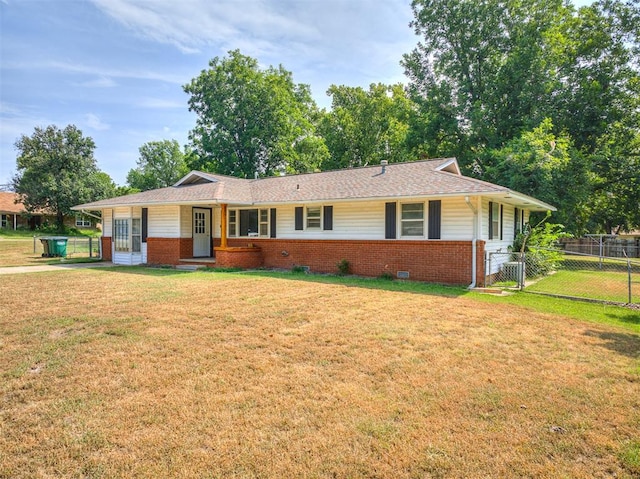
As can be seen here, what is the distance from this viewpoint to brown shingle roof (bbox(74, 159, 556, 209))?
38.5 feet

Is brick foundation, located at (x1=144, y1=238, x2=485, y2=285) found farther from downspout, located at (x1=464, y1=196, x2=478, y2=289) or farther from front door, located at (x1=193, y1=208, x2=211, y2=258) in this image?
front door, located at (x1=193, y1=208, x2=211, y2=258)

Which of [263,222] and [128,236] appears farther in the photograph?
[128,236]

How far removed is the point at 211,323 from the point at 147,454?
3575 mm

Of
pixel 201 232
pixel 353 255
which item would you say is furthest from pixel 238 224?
pixel 353 255

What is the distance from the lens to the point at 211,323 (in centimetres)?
640

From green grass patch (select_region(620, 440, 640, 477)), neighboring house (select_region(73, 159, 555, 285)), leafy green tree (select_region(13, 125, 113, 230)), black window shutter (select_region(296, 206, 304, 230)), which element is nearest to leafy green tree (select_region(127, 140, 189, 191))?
leafy green tree (select_region(13, 125, 113, 230))

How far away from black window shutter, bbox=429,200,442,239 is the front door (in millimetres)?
10207

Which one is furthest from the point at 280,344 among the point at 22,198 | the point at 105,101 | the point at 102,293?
the point at 22,198

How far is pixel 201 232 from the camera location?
674 inches

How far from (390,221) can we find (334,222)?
2.24 meters

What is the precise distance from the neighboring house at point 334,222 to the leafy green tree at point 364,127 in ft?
60.6

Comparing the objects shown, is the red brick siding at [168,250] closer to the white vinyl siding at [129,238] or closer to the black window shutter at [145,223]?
the black window shutter at [145,223]

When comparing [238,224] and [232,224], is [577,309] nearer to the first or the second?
[238,224]

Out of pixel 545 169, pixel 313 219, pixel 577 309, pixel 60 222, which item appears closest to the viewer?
pixel 577 309
